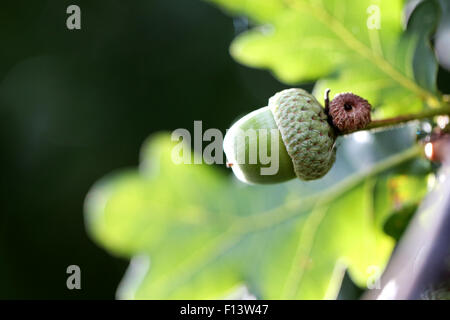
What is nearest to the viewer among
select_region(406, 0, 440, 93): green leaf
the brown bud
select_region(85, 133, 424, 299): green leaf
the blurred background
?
the brown bud

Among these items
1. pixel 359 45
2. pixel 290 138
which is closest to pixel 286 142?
pixel 290 138

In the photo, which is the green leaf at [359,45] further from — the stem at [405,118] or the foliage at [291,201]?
the stem at [405,118]

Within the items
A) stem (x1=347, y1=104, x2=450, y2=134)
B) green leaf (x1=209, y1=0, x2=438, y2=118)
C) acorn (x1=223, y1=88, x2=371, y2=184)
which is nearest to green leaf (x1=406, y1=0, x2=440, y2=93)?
green leaf (x1=209, y1=0, x2=438, y2=118)

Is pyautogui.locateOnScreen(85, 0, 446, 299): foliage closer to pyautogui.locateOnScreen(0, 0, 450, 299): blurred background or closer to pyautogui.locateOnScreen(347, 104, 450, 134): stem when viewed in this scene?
pyautogui.locateOnScreen(347, 104, 450, 134): stem

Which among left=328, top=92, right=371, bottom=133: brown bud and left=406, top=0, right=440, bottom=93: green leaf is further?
left=406, top=0, right=440, bottom=93: green leaf

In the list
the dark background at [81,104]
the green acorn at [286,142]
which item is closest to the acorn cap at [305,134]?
the green acorn at [286,142]

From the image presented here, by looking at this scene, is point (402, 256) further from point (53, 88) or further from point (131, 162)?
point (53, 88)

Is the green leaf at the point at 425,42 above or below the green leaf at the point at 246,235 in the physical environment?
above

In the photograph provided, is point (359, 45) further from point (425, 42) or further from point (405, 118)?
point (405, 118)
